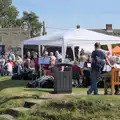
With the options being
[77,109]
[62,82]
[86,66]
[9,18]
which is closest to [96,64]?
[62,82]

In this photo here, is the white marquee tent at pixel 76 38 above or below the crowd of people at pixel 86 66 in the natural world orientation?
above

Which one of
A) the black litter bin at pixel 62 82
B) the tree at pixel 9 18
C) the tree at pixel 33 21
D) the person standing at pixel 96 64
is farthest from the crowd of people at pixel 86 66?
the tree at pixel 33 21

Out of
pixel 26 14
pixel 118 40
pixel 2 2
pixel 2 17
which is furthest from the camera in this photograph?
pixel 26 14

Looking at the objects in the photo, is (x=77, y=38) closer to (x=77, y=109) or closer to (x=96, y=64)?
(x=96, y=64)

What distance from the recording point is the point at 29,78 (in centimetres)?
2292

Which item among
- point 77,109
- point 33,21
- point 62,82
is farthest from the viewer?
point 33,21

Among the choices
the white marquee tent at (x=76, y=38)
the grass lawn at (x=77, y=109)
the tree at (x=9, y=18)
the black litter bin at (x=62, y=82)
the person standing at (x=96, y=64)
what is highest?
the tree at (x=9, y=18)

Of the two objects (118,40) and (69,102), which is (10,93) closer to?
(69,102)

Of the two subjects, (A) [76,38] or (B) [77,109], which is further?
(A) [76,38]

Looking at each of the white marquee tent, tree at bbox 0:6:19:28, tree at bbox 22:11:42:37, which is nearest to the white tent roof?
the white marquee tent

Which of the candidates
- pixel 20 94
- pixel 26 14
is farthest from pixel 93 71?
pixel 26 14

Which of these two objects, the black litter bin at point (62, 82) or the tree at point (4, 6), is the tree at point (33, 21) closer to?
the tree at point (4, 6)

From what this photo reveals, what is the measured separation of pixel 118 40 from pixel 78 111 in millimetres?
10575

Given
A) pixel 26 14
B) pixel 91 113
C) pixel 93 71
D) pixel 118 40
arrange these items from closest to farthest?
pixel 91 113 → pixel 93 71 → pixel 118 40 → pixel 26 14
